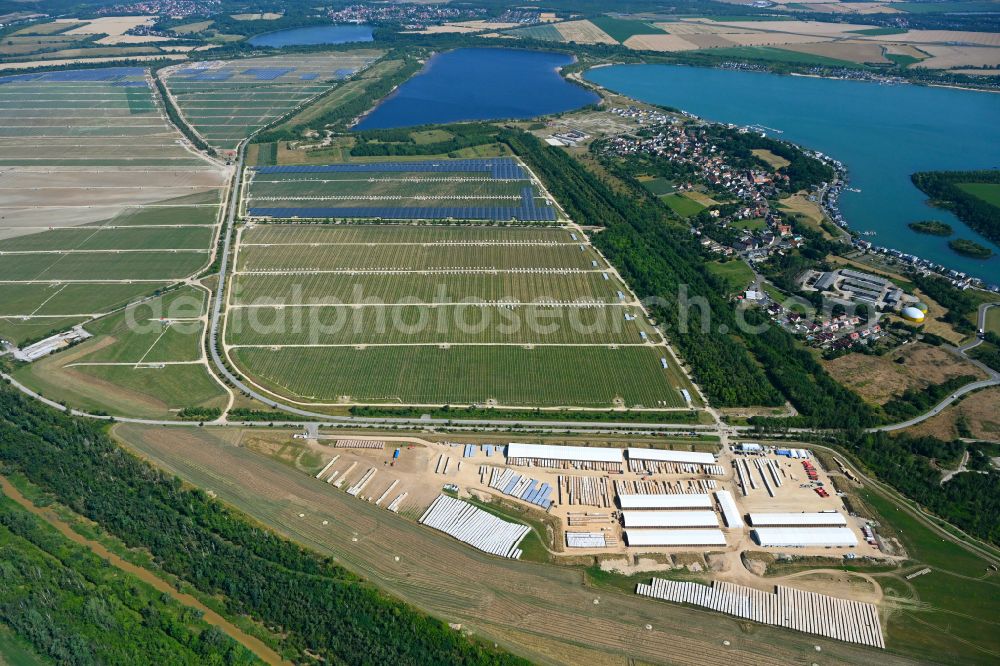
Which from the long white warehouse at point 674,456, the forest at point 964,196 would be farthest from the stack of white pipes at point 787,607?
the forest at point 964,196

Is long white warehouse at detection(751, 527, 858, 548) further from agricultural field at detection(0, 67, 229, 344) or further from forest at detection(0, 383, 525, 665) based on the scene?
agricultural field at detection(0, 67, 229, 344)

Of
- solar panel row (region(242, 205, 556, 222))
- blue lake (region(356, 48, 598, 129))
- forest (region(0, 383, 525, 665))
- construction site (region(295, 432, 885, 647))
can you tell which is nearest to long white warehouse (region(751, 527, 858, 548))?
construction site (region(295, 432, 885, 647))

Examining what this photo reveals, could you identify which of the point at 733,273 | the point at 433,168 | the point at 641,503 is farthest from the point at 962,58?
the point at 641,503

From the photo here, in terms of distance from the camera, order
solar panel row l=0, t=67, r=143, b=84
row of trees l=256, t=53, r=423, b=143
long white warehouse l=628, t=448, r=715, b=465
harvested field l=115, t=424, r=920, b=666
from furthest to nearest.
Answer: solar panel row l=0, t=67, r=143, b=84
row of trees l=256, t=53, r=423, b=143
long white warehouse l=628, t=448, r=715, b=465
harvested field l=115, t=424, r=920, b=666

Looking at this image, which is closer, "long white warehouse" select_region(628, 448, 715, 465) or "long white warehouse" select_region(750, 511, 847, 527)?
"long white warehouse" select_region(750, 511, 847, 527)

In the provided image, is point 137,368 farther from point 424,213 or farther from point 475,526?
point 424,213

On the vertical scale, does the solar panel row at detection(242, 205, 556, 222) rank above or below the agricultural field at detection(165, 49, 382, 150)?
below

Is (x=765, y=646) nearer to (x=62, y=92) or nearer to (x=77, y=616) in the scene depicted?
(x=77, y=616)
